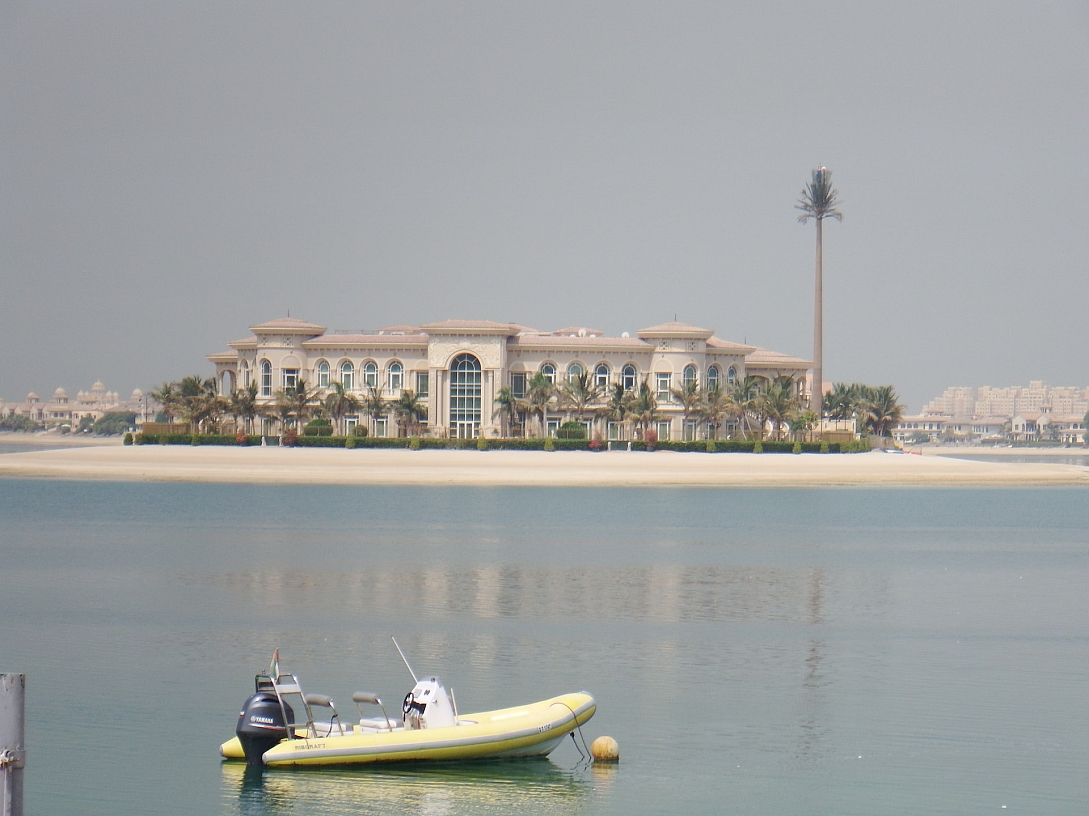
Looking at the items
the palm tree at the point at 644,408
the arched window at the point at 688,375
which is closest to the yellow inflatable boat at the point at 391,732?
the palm tree at the point at 644,408

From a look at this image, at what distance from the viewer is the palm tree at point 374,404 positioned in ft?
312

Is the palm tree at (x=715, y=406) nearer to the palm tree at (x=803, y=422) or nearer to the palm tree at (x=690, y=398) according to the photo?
the palm tree at (x=690, y=398)

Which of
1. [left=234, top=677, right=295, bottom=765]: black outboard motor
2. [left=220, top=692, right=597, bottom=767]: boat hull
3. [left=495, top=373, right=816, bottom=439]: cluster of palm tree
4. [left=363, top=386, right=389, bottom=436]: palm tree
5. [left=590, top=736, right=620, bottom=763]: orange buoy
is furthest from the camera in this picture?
[left=363, top=386, right=389, bottom=436]: palm tree

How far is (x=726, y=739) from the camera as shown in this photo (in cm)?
2017

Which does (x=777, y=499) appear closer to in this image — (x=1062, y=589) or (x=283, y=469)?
(x=283, y=469)

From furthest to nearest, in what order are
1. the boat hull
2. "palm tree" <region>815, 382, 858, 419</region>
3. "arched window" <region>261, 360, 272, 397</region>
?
"palm tree" <region>815, 382, 858, 419</region> < "arched window" <region>261, 360, 272, 397</region> < the boat hull

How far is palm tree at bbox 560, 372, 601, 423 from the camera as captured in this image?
9319 centimetres

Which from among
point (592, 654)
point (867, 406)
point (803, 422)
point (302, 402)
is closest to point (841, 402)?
point (867, 406)

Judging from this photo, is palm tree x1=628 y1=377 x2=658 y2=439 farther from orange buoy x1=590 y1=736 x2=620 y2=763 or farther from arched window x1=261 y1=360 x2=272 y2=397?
orange buoy x1=590 y1=736 x2=620 y2=763

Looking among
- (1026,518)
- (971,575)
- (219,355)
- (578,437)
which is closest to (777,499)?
(1026,518)

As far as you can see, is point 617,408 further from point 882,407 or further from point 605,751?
point 605,751

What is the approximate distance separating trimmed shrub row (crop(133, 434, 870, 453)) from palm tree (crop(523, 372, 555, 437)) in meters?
4.78

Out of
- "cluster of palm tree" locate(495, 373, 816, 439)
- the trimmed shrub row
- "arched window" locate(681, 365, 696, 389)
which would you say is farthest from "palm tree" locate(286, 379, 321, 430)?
"arched window" locate(681, 365, 696, 389)

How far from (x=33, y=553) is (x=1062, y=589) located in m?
28.6
